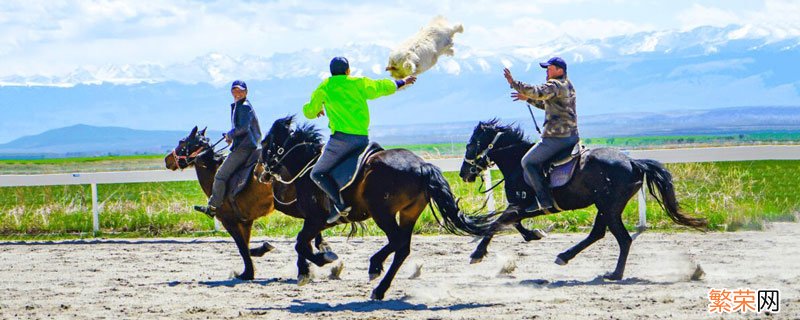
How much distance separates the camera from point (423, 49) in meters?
11.2

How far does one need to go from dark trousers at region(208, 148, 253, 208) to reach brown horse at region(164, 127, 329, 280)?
11cm

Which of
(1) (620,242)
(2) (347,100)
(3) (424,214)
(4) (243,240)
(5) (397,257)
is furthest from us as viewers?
(3) (424,214)

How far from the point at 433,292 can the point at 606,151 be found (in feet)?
7.89

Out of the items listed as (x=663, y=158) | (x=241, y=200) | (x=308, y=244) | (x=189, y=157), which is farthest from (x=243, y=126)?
(x=663, y=158)

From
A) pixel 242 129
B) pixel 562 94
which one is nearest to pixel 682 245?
pixel 562 94

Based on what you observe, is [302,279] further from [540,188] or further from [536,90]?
[536,90]

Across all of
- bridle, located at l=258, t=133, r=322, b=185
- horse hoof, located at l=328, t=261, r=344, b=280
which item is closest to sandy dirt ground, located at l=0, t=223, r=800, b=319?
horse hoof, located at l=328, t=261, r=344, b=280

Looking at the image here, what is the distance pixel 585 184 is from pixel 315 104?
2.74 metres

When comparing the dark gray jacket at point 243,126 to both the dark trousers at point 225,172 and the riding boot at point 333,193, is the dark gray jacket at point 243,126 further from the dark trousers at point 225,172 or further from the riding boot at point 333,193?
the riding boot at point 333,193

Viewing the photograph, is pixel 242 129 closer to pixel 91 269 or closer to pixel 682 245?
pixel 91 269

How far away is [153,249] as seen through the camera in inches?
612

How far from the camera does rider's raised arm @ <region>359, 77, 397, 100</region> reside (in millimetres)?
10562

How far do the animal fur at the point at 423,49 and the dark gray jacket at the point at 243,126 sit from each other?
172 cm

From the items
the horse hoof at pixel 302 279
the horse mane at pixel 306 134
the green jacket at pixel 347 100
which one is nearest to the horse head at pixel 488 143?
the horse mane at pixel 306 134
